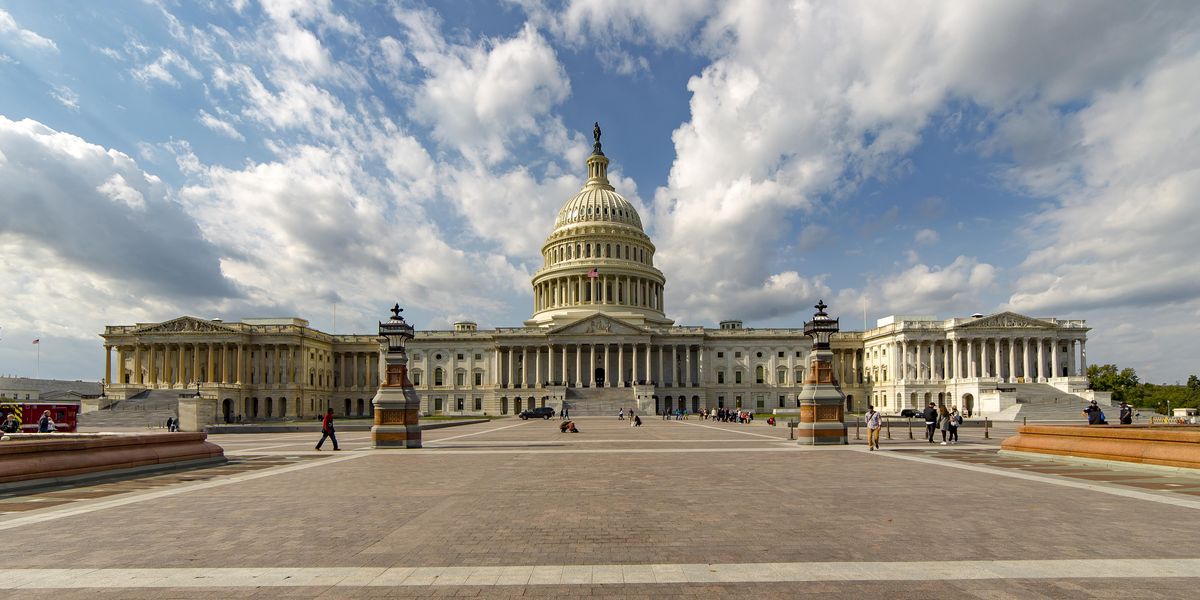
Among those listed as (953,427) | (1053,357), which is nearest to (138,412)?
(953,427)

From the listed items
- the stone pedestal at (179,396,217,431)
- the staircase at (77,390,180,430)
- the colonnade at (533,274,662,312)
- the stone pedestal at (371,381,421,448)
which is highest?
the colonnade at (533,274,662,312)

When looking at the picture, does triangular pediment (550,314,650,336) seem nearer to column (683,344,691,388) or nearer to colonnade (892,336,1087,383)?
column (683,344,691,388)

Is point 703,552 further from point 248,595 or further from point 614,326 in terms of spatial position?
point 614,326

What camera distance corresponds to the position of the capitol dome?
438 feet

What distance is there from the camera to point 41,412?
160 ft

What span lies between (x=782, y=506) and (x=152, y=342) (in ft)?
419

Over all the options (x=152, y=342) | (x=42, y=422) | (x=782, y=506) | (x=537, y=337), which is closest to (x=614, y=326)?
(x=537, y=337)

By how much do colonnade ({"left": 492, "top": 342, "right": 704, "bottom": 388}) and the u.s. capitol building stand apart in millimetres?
260

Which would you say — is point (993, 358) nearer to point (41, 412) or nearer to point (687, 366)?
point (687, 366)

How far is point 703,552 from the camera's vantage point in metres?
10.9

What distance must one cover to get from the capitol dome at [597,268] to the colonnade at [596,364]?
7951 mm

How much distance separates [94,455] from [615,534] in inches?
703

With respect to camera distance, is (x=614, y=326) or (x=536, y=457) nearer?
(x=536, y=457)

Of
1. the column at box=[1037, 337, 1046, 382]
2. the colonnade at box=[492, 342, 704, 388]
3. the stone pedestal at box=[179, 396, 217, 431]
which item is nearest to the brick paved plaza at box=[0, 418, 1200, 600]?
the stone pedestal at box=[179, 396, 217, 431]
